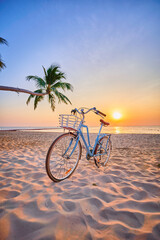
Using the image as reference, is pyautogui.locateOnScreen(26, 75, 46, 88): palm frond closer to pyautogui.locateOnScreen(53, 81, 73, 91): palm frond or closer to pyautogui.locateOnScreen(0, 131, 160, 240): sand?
pyautogui.locateOnScreen(53, 81, 73, 91): palm frond

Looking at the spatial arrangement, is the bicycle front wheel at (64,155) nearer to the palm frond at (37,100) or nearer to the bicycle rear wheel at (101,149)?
the bicycle rear wheel at (101,149)

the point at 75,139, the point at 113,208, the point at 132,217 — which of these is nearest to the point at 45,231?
the point at 113,208

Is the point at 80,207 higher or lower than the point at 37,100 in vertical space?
lower

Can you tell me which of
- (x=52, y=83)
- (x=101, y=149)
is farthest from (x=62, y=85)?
(x=101, y=149)

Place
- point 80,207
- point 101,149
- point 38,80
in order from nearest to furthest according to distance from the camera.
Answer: point 80,207 → point 101,149 → point 38,80

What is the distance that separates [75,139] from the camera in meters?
2.54

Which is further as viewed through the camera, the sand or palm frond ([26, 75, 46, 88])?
palm frond ([26, 75, 46, 88])

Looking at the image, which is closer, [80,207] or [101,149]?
[80,207]

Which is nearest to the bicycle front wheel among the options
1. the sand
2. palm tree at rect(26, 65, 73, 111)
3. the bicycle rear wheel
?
Result: the sand

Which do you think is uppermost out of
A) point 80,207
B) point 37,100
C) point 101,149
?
point 37,100

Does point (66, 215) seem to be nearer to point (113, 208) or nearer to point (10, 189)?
point (113, 208)

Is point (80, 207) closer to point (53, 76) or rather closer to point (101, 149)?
point (101, 149)

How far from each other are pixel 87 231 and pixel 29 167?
7.87 feet

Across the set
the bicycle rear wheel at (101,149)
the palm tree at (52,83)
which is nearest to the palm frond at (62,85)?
the palm tree at (52,83)
